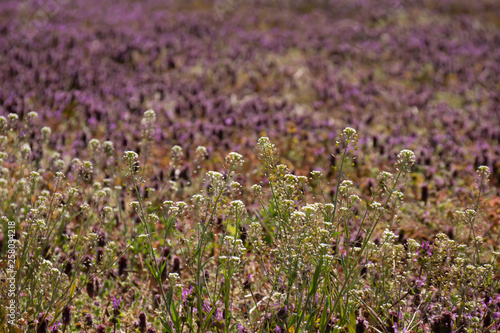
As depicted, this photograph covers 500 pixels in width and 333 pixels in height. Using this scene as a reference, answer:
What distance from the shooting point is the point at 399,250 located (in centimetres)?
332

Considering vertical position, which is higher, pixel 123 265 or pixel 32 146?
pixel 32 146

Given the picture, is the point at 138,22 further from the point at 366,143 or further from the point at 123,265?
the point at 123,265

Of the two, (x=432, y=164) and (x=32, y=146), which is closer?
(x=32, y=146)

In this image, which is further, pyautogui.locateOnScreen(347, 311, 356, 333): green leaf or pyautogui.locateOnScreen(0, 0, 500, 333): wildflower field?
pyautogui.locateOnScreen(0, 0, 500, 333): wildflower field

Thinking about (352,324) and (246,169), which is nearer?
(352,324)

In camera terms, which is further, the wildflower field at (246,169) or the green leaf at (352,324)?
the wildflower field at (246,169)

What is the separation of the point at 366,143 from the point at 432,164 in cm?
111

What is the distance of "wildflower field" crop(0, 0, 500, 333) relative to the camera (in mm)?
3273

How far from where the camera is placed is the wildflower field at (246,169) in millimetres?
3273

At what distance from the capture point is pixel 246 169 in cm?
687

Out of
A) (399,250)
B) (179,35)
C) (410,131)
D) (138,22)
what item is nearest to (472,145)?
(410,131)

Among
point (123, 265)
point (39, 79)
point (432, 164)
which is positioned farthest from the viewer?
point (39, 79)

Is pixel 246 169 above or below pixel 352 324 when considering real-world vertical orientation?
below

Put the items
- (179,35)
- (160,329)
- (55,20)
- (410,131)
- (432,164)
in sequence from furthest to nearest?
(55,20)
(179,35)
(410,131)
(432,164)
(160,329)
